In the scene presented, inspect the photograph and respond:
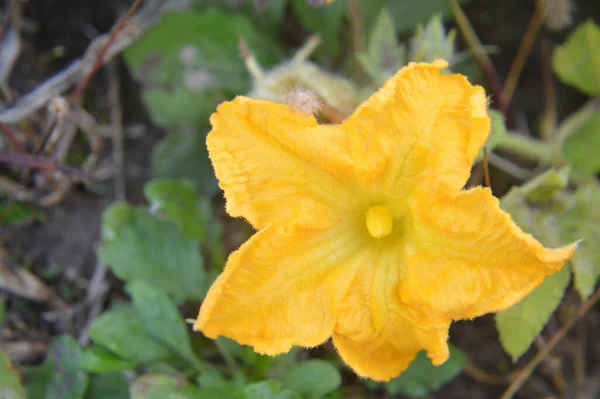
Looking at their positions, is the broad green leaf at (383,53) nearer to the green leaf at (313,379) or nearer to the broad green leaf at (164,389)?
the green leaf at (313,379)

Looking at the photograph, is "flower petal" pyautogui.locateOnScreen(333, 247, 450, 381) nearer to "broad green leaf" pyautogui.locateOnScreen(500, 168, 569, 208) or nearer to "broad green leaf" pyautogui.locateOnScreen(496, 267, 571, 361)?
"broad green leaf" pyautogui.locateOnScreen(496, 267, 571, 361)

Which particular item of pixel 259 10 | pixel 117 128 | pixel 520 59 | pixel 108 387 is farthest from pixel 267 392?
pixel 520 59

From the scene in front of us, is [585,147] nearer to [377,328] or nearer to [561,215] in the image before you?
[561,215]

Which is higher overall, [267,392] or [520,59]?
[520,59]

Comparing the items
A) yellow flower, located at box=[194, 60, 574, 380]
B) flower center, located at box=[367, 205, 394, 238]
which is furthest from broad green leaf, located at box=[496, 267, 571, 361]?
flower center, located at box=[367, 205, 394, 238]

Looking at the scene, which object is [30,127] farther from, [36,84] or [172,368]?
[172,368]

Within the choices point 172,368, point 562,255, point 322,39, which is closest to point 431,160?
point 562,255
